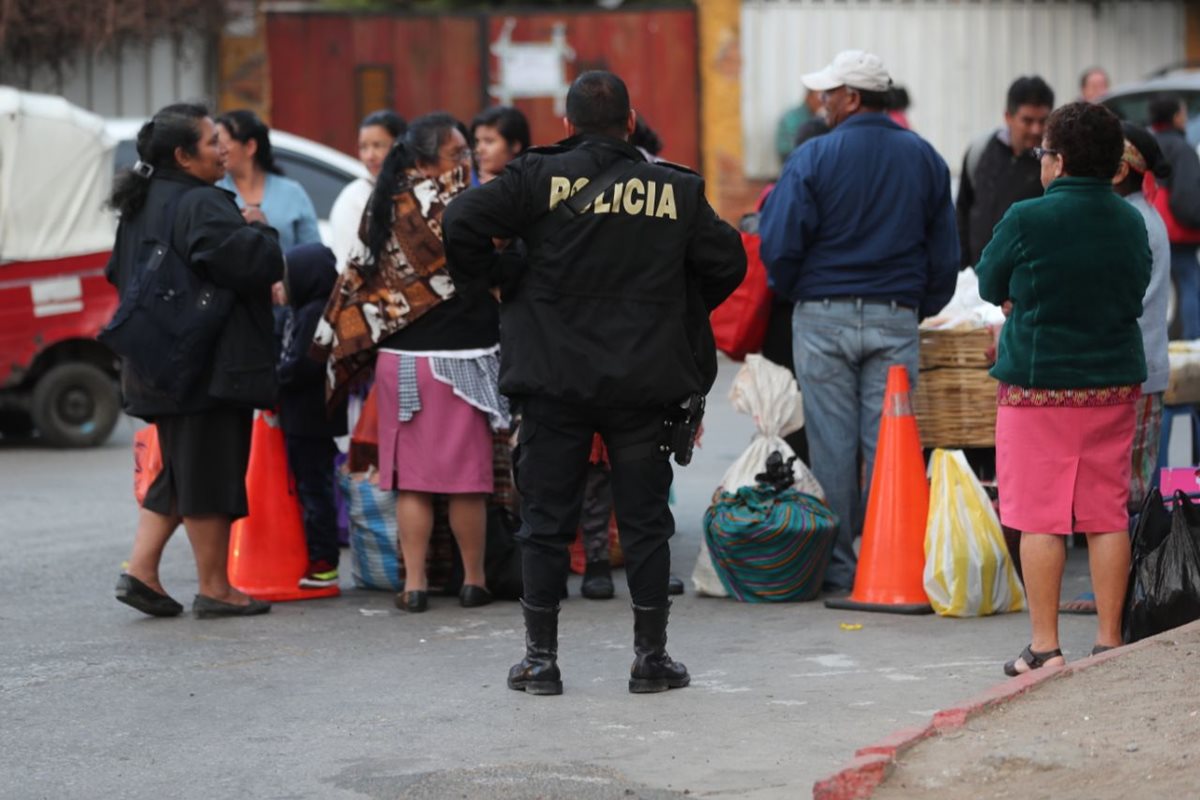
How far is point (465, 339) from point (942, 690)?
2.41 meters

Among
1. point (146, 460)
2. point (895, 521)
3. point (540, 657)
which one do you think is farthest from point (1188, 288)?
point (540, 657)

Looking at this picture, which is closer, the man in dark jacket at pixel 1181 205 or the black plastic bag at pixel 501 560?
the black plastic bag at pixel 501 560

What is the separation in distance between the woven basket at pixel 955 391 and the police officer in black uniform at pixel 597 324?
2134 mm

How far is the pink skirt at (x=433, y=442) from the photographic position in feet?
25.1

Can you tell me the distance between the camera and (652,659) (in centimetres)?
625

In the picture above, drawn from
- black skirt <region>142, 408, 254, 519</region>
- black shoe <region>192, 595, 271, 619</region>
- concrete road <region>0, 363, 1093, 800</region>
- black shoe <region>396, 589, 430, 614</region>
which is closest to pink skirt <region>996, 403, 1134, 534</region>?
concrete road <region>0, 363, 1093, 800</region>

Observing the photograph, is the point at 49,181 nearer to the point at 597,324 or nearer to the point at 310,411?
the point at 310,411

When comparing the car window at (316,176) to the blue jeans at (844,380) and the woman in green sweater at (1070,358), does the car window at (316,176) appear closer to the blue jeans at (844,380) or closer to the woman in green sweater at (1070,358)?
the blue jeans at (844,380)

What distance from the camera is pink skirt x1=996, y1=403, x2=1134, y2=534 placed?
20.6ft

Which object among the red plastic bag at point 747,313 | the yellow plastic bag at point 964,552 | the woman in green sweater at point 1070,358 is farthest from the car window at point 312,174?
the woman in green sweater at point 1070,358

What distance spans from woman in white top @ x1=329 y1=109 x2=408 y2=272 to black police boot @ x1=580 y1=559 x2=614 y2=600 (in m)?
1.58

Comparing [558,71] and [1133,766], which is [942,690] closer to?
[1133,766]

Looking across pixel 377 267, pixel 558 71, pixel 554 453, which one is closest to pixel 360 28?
pixel 558 71

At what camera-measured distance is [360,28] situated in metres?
18.7
